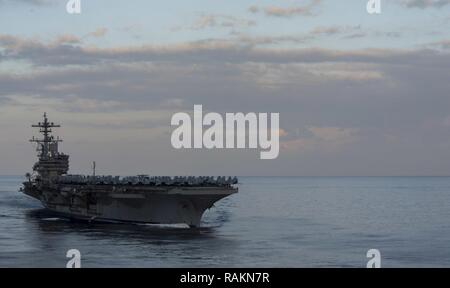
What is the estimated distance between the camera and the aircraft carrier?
42.8m

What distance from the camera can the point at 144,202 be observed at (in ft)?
150

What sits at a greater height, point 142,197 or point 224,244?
point 142,197

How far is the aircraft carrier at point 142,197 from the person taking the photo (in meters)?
42.8

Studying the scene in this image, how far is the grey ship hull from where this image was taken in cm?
4231

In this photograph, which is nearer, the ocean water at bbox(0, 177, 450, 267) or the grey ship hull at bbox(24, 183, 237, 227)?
the ocean water at bbox(0, 177, 450, 267)

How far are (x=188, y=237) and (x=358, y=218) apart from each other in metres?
31.6

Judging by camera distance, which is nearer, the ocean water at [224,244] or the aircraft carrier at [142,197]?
the ocean water at [224,244]

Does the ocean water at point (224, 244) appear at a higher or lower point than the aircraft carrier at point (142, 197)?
lower

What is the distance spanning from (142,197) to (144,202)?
1677 millimetres

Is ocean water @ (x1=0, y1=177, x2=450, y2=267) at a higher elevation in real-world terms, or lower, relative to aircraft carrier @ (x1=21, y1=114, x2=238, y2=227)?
lower

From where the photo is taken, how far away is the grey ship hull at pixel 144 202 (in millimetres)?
42312

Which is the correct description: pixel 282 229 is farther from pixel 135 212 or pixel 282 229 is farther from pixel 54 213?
pixel 54 213

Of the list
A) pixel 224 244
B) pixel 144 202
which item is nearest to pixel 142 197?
pixel 144 202

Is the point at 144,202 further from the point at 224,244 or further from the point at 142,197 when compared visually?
the point at 224,244
